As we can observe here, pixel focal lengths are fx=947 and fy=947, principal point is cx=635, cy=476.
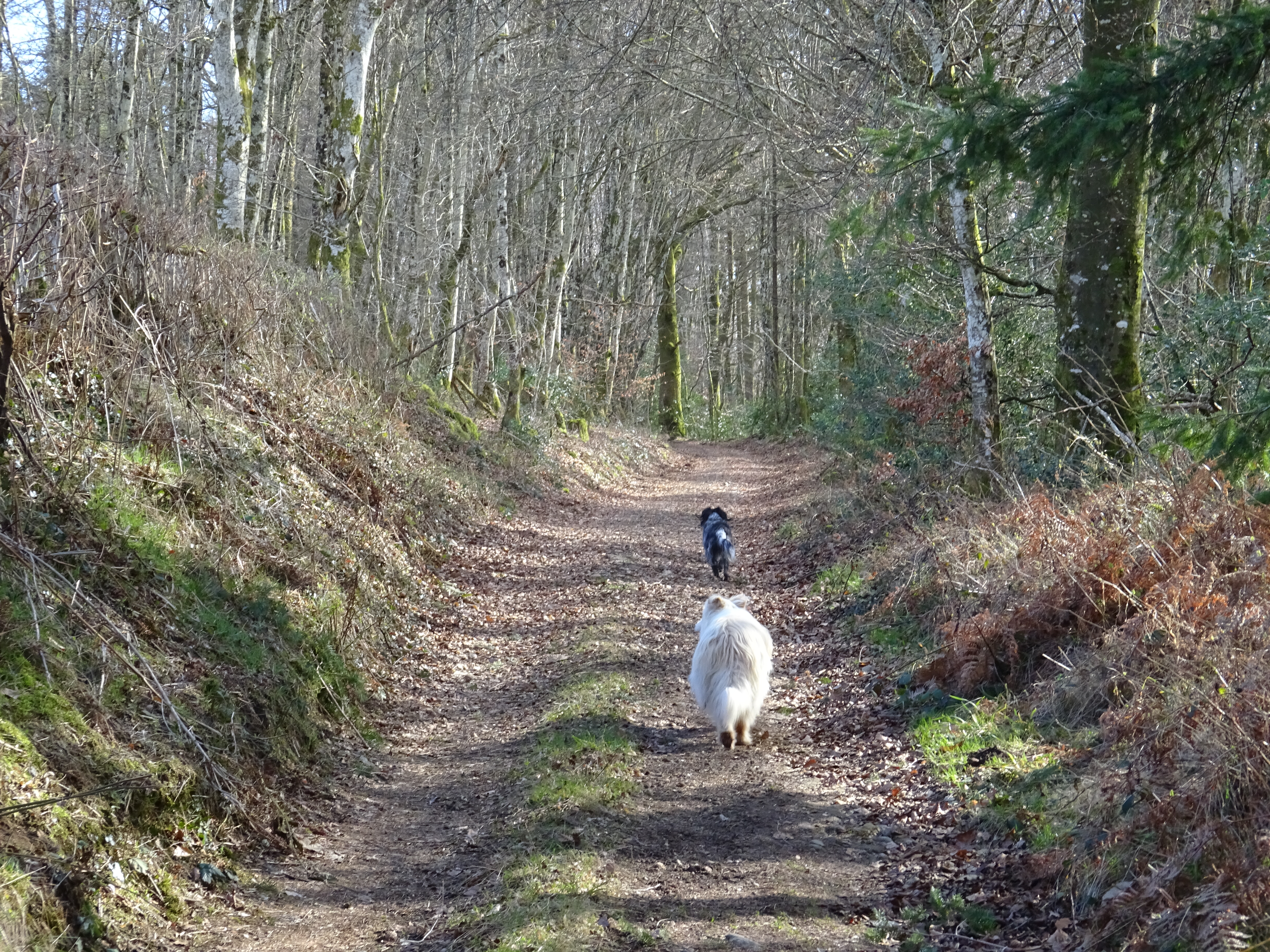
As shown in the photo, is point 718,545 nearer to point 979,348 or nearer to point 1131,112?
point 979,348

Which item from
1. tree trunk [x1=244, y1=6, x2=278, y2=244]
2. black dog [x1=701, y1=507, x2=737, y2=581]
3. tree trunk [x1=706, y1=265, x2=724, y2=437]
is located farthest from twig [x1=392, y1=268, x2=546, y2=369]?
tree trunk [x1=706, y1=265, x2=724, y2=437]

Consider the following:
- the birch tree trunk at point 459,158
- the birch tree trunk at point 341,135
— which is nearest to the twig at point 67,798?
the birch tree trunk at point 341,135

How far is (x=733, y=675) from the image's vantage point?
7027 millimetres

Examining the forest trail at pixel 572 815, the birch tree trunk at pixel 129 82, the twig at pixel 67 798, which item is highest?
the birch tree trunk at pixel 129 82

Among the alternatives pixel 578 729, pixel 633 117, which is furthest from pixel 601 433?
pixel 578 729

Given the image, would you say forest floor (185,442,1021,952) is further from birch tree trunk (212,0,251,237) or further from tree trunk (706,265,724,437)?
tree trunk (706,265,724,437)

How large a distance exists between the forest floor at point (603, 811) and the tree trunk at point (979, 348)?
2.78 meters

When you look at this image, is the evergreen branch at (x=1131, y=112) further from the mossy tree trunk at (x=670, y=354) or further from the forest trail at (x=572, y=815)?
the mossy tree trunk at (x=670, y=354)

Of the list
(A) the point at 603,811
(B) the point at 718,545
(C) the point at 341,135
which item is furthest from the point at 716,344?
(A) the point at 603,811

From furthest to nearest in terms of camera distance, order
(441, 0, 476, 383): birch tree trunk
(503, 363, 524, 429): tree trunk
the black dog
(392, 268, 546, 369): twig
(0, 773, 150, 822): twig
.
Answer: (503, 363, 524, 429): tree trunk
(441, 0, 476, 383): birch tree trunk
the black dog
(392, 268, 546, 369): twig
(0, 773, 150, 822): twig

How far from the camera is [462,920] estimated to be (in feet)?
15.6

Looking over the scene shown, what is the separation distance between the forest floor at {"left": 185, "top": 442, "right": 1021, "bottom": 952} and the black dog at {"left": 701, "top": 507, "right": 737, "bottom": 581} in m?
1.45

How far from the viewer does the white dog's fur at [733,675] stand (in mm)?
7016

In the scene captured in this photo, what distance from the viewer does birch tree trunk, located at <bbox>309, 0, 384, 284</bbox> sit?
14094mm
